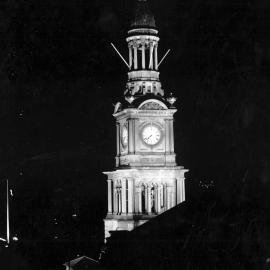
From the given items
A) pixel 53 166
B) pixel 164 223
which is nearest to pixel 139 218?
pixel 164 223

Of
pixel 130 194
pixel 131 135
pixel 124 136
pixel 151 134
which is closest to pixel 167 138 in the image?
pixel 151 134

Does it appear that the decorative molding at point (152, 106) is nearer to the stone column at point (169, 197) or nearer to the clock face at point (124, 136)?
the clock face at point (124, 136)

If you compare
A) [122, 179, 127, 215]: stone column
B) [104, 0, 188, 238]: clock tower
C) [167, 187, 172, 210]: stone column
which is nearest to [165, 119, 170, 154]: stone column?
[104, 0, 188, 238]: clock tower

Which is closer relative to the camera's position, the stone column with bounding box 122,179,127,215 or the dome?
the dome

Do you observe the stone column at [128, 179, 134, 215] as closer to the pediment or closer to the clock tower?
the clock tower

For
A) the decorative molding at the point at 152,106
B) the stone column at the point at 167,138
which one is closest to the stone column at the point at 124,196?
the stone column at the point at 167,138

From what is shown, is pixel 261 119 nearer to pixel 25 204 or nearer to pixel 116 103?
pixel 116 103

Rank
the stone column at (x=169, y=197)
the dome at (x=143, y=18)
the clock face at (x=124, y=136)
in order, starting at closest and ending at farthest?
the dome at (x=143, y=18) → the clock face at (x=124, y=136) → the stone column at (x=169, y=197)
